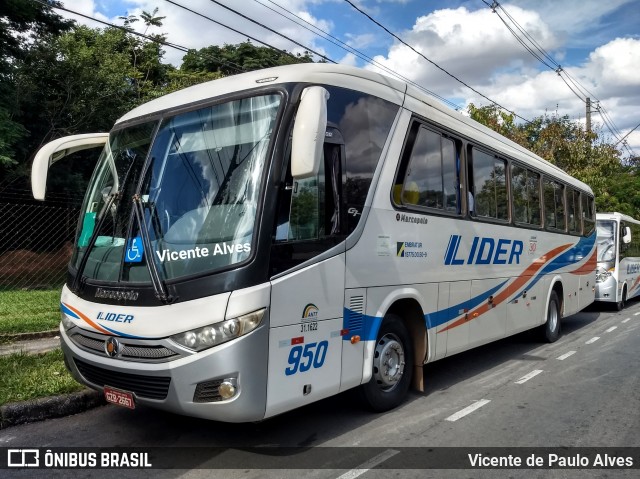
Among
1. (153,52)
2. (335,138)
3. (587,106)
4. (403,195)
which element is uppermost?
(153,52)

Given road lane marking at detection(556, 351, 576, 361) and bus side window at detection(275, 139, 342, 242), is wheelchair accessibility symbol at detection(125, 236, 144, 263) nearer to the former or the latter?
bus side window at detection(275, 139, 342, 242)

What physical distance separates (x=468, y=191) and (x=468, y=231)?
20.4 inches

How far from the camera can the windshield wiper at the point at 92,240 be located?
192 inches

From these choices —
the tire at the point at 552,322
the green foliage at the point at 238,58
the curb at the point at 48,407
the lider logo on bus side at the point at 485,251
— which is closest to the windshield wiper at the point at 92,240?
the curb at the point at 48,407

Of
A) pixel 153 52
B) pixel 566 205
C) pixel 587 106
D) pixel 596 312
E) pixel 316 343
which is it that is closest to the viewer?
pixel 316 343

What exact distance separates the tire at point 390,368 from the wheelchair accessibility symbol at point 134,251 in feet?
7.91

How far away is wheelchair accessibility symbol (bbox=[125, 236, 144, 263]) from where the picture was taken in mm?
4430

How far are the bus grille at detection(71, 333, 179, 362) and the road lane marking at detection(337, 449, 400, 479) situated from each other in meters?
1.57

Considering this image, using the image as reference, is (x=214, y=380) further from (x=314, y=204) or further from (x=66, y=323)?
(x=66, y=323)

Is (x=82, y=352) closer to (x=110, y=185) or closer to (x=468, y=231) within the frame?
(x=110, y=185)

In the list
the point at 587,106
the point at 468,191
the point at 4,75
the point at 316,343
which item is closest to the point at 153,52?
the point at 4,75

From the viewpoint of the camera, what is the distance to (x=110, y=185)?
203 inches

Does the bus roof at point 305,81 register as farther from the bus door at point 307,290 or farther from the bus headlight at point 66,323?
the bus headlight at point 66,323

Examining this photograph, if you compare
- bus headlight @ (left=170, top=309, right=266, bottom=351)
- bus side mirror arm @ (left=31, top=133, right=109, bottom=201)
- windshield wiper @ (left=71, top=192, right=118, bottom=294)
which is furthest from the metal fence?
bus headlight @ (left=170, top=309, right=266, bottom=351)
